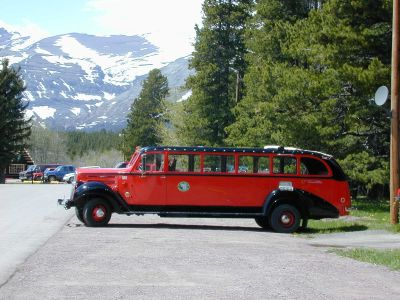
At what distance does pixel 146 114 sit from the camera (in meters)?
103

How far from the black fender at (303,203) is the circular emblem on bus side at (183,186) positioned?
Result: 7.64ft

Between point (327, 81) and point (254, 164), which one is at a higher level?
point (327, 81)

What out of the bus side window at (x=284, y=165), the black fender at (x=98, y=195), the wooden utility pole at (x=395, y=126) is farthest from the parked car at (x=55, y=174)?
the wooden utility pole at (x=395, y=126)

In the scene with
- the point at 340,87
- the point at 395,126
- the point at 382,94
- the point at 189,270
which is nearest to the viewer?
the point at 189,270

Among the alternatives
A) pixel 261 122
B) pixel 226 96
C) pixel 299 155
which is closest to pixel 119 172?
pixel 299 155

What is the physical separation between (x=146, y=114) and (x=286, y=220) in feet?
274

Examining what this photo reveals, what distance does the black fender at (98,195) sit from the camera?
20.2m

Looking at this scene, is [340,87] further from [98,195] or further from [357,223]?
[98,195]

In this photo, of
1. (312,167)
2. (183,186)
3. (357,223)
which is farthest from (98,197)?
(357,223)

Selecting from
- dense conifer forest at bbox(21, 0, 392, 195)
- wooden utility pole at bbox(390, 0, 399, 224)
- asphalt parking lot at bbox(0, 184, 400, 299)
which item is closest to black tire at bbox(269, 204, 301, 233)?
asphalt parking lot at bbox(0, 184, 400, 299)

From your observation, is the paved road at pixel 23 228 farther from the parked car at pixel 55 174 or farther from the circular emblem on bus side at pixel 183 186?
the parked car at pixel 55 174

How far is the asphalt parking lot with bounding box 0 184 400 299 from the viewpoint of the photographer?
9625 mm

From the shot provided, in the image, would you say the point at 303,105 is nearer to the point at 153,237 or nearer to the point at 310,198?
the point at 310,198

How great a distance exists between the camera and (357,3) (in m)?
24.8
